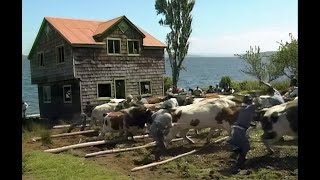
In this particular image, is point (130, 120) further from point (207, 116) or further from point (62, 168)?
point (62, 168)

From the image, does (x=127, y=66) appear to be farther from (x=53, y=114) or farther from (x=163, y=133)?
(x=163, y=133)

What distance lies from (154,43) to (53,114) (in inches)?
365

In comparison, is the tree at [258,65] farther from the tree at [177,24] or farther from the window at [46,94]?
the window at [46,94]

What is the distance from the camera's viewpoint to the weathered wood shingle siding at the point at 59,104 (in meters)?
26.1

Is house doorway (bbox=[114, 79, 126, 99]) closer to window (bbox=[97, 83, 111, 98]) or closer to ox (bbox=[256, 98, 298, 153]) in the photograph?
window (bbox=[97, 83, 111, 98])

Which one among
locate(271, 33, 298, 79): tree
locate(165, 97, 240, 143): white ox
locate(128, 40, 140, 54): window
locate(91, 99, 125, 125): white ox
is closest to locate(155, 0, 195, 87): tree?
locate(271, 33, 298, 79): tree

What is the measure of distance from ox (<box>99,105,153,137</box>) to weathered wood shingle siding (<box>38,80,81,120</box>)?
1032 cm

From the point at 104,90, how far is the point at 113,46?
3183 millimetres

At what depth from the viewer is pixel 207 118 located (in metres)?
13.1

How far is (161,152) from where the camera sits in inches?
484

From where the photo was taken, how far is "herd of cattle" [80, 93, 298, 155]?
1011cm

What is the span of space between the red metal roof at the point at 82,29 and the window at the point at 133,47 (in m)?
0.70
